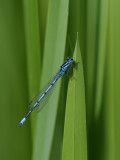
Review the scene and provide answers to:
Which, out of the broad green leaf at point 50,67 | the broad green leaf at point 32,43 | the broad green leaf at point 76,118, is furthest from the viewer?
the broad green leaf at point 32,43

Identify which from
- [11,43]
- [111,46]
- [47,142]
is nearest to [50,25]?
[11,43]

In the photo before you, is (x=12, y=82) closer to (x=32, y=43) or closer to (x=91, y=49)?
(x=32, y=43)

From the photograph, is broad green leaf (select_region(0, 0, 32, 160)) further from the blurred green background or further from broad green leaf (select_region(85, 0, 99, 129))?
broad green leaf (select_region(85, 0, 99, 129))

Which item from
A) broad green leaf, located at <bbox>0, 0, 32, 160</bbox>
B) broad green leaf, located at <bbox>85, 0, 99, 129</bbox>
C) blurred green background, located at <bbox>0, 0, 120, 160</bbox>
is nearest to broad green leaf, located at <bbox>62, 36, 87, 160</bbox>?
blurred green background, located at <bbox>0, 0, 120, 160</bbox>

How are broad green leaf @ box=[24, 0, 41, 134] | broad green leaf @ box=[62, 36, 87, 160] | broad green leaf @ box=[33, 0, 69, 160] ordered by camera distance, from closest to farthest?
1. broad green leaf @ box=[62, 36, 87, 160]
2. broad green leaf @ box=[33, 0, 69, 160]
3. broad green leaf @ box=[24, 0, 41, 134]

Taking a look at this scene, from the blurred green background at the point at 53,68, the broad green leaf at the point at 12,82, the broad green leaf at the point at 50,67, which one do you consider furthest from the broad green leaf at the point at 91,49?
the broad green leaf at the point at 12,82

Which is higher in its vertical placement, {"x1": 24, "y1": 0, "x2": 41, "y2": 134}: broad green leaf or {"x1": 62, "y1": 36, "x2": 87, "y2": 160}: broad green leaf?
{"x1": 24, "y1": 0, "x2": 41, "y2": 134}: broad green leaf

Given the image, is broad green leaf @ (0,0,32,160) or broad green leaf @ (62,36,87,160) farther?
broad green leaf @ (0,0,32,160)

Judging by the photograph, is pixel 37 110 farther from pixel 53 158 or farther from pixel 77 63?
pixel 77 63

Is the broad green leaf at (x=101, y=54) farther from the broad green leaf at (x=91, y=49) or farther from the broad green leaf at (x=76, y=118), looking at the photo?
the broad green leaf at (x=76, y=118)
